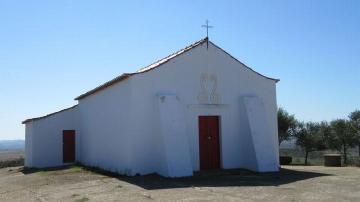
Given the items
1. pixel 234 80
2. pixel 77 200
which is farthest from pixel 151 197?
pixel 234 80

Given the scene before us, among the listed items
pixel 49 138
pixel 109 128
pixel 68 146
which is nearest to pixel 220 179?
pixel 109 128

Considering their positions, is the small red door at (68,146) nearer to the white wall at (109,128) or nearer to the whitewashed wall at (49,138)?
the whitewashed wall at (49,138)

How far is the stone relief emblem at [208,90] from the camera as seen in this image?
55.8ft

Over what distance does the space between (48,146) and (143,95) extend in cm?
1020

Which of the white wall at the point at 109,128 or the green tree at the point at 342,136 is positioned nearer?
the white wall at the point at 109,128

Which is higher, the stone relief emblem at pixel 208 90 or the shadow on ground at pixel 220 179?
the stone relief emblem at pixel 208 90

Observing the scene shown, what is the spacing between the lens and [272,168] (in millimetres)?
16781

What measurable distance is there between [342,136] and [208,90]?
20.2m

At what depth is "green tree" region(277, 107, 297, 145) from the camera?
33928 millimetres

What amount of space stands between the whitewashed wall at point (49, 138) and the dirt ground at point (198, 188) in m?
7.02

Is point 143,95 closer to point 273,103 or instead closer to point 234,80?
point 234,80

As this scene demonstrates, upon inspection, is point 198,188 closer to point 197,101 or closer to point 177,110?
point 177,110

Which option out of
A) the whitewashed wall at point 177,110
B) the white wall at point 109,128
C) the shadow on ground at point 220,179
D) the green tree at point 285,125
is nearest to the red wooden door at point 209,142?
the whitewashed wall at point 177,110

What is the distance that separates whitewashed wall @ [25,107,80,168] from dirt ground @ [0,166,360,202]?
23.0 ft
